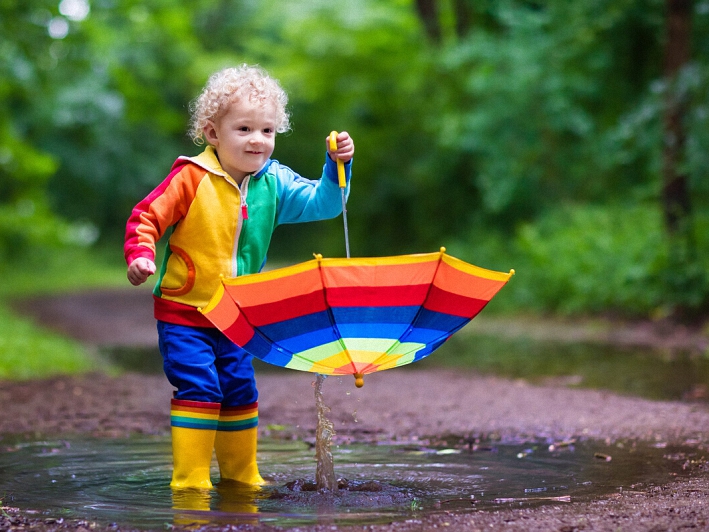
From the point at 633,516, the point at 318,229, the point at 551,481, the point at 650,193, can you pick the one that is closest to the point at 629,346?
the point at 650,193

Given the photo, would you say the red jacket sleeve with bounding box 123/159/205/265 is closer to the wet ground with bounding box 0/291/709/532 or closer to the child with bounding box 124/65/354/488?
the child with bounding box 124/65/354/488

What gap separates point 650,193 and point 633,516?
33.0 feet

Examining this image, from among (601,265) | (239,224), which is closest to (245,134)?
(239,224)

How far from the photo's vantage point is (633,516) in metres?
3.29

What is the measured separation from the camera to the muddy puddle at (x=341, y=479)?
3531 mm

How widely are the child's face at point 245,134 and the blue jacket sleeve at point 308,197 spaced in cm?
18

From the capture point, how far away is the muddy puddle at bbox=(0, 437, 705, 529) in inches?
139

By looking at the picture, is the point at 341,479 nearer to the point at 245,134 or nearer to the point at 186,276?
the point at 186,276

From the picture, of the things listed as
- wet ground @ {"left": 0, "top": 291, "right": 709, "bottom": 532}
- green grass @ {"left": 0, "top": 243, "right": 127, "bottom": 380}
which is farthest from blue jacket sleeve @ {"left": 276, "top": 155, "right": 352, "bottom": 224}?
green grass @ {"left": 0, "top": 243, "right": 127, "bottom": 380}

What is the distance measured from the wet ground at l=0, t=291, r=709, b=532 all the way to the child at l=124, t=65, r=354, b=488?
75 centimetres

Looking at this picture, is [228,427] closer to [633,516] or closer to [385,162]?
[633,516]

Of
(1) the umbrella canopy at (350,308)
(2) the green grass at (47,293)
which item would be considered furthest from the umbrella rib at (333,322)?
(2) the green grass at (47,293)

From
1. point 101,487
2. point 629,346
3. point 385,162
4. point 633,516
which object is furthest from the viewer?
point 385,162

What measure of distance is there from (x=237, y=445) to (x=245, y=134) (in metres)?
1.24
